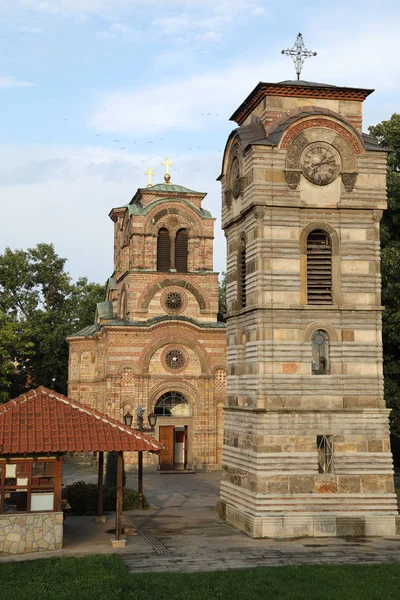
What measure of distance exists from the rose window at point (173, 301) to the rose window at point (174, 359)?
2.69 m

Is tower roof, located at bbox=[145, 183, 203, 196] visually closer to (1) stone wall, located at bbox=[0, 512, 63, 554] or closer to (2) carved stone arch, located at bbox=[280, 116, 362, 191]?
(2) carved stone arch, located at bbox=[280, 116, 362, 191]

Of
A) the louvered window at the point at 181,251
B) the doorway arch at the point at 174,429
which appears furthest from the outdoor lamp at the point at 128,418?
the louvered window at the point at 181,251

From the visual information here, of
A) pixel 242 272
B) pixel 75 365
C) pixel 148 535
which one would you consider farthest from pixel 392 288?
pixel 75 365

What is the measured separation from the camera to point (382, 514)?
65.8 feet

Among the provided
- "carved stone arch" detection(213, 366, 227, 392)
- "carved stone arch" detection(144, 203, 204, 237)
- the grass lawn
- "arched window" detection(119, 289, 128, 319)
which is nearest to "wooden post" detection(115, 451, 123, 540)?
the grass lawn

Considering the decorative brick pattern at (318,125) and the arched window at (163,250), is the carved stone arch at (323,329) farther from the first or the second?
the arched window at (163,250)

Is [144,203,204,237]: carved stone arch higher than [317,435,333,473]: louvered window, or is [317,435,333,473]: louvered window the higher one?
[144,203,204,237]: carved stone arch

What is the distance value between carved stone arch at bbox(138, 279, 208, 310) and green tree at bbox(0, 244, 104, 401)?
11.2 m

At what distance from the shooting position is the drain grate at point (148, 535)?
60.1 ft

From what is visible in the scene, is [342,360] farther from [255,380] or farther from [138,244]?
[138,244]

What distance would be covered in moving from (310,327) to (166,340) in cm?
1899

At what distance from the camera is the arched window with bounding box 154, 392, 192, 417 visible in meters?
39.0

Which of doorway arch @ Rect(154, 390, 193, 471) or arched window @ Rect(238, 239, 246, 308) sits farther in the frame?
doorway arch @ Rect(154, 390, 193, 471)

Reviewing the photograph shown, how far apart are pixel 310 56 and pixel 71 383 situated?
2566 cm
